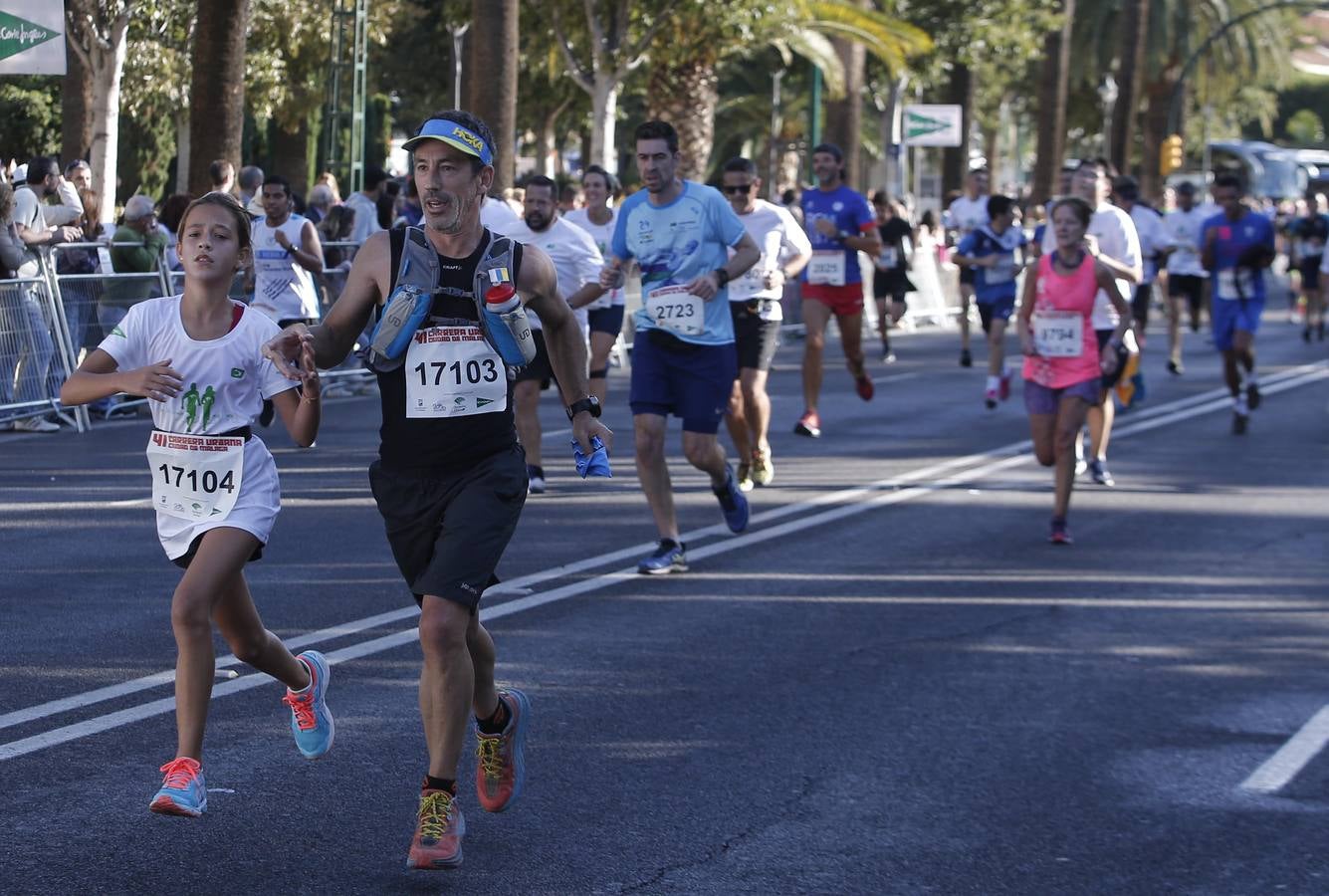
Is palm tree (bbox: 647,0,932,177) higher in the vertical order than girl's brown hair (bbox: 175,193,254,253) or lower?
higher

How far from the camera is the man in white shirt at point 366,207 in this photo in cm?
1870

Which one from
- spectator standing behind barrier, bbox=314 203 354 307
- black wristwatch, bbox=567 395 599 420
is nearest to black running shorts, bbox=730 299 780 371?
spectator standing behind barrier, bbox=314 203 354 307

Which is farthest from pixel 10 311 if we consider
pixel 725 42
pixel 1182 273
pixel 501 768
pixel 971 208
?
pixel 725 42

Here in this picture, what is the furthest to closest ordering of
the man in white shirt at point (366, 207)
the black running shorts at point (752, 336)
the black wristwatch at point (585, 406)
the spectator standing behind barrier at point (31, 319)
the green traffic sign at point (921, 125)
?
1. the green traffic sign at point (921, 125)
2. the man in white shirt at point (366, 207)
3. the spectator standing behind barrier at point (31, 319)
4. the black running shorts at point (752, 336)
5. the black wristwatch at point (585, 406)

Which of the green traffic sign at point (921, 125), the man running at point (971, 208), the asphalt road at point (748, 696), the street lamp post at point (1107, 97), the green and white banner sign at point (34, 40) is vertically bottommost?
the asphalt road at point (748, 696)

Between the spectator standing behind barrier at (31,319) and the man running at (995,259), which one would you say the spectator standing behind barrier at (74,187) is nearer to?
the spectator standing behind barrier at (31,319)

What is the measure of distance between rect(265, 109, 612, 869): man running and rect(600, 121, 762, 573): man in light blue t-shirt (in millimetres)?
4089

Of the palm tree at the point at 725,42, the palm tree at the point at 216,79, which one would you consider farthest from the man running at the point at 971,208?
the palm tree at the point at 216,79

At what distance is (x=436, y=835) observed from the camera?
16.4ft

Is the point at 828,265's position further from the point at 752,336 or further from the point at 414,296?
the point at 414,296

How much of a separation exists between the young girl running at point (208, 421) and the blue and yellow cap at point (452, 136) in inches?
26.1

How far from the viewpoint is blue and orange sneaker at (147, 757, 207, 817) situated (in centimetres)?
494

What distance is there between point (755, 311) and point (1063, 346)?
202 cm

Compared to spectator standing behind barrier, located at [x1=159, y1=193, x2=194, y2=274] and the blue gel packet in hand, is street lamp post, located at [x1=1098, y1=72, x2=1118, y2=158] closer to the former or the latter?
spectator standing behind barrier, located at [x1=159, y1=193, x2=194, y2=274]
